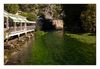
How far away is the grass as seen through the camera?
471 centimetres

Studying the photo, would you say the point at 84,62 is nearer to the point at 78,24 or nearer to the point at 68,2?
the point at 78,24

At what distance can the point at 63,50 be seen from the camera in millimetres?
4730

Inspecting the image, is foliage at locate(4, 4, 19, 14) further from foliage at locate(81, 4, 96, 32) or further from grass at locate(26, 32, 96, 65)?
foliage at locate(81, 4, 96, 32)

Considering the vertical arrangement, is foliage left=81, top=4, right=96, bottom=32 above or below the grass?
above

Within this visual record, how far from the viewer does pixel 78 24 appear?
4.74 m

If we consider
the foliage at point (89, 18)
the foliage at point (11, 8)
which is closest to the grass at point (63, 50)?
the foliage at point (89, 18)

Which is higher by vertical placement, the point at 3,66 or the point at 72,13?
the point at 72,13

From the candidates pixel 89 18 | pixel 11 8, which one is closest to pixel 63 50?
pixel 89 18

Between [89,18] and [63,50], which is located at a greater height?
[89,18]

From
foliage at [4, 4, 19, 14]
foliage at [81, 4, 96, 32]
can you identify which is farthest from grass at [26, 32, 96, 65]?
foliage at [4, 4, 19, 14]

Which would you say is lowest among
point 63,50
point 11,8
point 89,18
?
point 63,50

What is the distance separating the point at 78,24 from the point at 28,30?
71 centimetres

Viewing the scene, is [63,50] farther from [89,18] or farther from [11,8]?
[11,8]

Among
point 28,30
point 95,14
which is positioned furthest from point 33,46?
point 95,14
